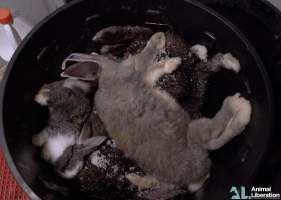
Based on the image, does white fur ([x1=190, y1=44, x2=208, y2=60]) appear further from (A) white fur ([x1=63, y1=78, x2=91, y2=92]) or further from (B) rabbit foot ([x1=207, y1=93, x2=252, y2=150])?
(A) white fur ([x1=63, y1=78, x2=91, y2=92])

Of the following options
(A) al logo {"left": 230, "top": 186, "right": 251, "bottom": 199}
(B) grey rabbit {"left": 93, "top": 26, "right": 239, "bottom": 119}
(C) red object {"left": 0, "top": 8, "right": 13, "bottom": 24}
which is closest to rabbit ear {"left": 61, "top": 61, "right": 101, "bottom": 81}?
(B) grey rabbit {"left": 93, "top": 26, "right": 239, "bottom": 119}

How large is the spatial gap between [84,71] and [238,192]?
1.58 feet

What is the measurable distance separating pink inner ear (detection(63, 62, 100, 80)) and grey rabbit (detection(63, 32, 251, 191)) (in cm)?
7

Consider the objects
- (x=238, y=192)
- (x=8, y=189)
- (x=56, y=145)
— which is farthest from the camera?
(x=8, y=189)

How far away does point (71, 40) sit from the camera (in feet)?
3.33

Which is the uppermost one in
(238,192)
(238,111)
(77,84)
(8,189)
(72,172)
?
(238,111)

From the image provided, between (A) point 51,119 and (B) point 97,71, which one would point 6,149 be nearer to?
(A) point 51,119

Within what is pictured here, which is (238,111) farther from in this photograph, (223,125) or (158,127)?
(158,127)

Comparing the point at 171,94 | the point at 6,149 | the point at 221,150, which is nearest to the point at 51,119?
the point at 6,149

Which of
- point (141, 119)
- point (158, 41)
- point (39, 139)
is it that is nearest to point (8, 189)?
point (39, 139)

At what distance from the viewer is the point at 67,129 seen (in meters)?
0.92

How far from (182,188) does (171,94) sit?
0.24 metres

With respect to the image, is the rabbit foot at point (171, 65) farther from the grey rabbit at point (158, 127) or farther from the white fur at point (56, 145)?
the white fur at point (56, 145)

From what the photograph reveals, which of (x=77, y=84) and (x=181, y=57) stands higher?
(x=181, y=57)
